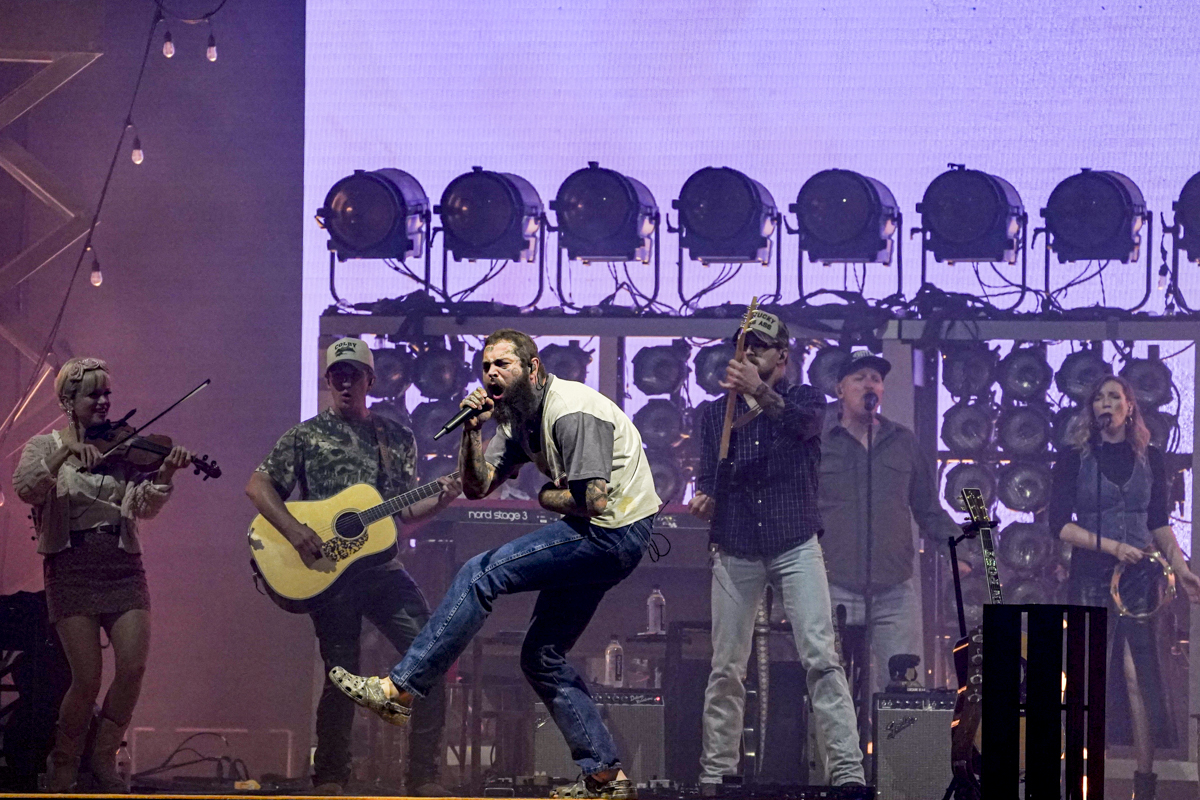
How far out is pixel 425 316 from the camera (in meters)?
7.78

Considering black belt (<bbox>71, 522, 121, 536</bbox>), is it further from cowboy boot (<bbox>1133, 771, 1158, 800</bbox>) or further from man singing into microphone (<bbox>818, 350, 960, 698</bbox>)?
cowboy boot (<bbox>1133, 771, 1158, 800</bbox>)

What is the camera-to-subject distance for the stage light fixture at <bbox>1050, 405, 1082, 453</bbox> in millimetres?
7398

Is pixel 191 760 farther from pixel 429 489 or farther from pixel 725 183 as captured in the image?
pixel 725 183

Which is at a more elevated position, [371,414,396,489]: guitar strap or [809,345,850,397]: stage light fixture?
[809,345,850,397]: stage light fixture

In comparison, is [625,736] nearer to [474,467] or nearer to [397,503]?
[397,503]

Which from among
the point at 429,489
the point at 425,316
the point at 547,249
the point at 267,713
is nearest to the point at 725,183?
the point at 547,249

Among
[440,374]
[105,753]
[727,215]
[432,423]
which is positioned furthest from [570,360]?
[105,753]

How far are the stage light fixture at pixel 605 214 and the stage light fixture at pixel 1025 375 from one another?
6.28 feet

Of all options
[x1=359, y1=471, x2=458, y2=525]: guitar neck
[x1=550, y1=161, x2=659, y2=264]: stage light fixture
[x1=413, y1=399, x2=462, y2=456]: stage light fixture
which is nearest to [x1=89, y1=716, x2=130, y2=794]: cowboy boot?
[x1=359, y1=471, x2=458, y2=525]: guitar neck

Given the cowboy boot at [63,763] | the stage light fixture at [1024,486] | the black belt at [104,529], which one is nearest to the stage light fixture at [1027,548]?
the stage light fixture at [1024,486]

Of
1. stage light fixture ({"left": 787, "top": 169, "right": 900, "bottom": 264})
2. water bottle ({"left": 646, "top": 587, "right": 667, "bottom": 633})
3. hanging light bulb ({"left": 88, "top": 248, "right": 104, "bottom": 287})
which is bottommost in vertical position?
water bottle ({"left": 646, "top": 587, "right": 667, "bottom": 633})

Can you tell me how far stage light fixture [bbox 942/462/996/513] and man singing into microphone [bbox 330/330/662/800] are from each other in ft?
11.3

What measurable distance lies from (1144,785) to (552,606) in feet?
Result: 11.5

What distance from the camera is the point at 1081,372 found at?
7426 millimetres
